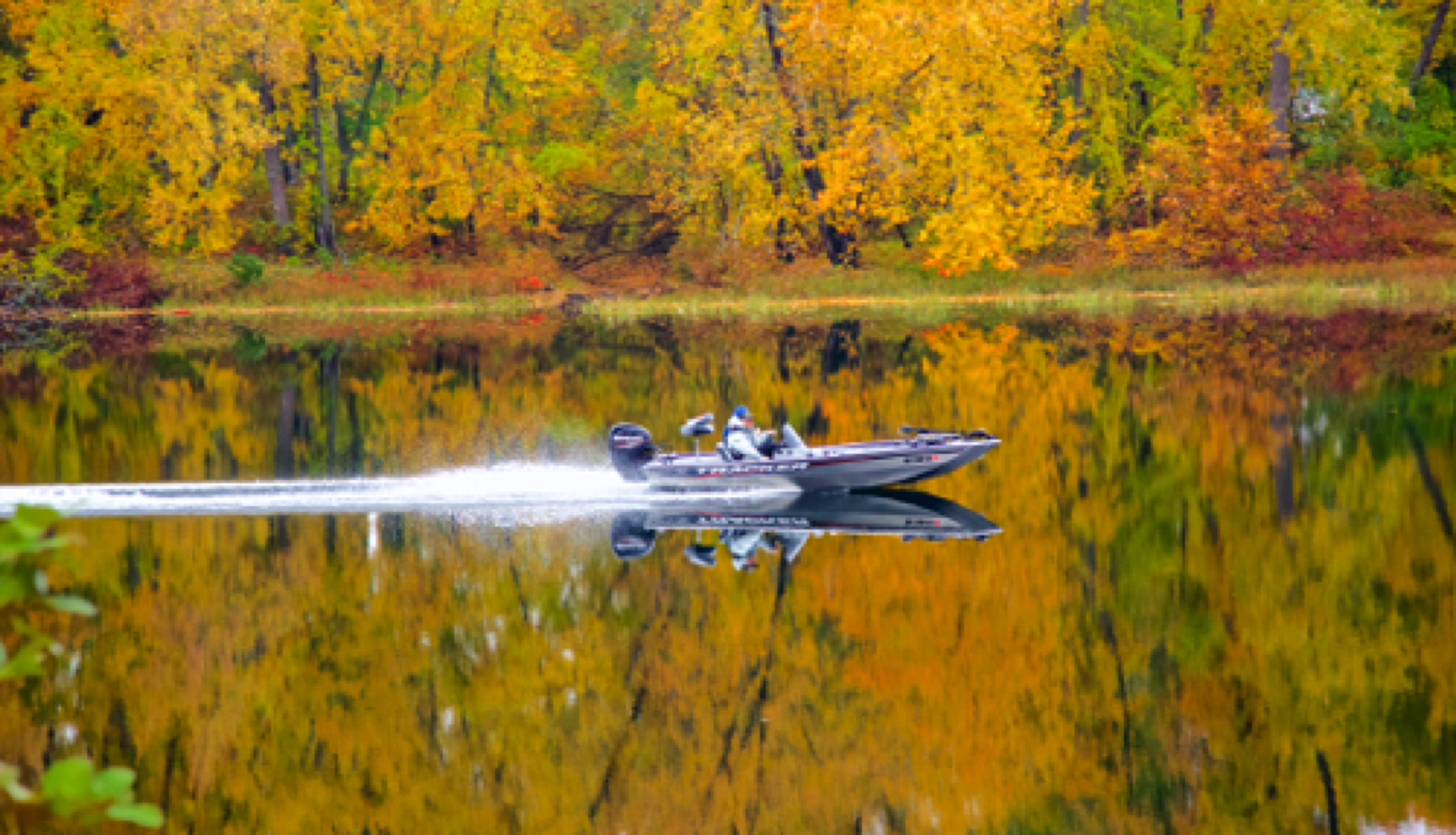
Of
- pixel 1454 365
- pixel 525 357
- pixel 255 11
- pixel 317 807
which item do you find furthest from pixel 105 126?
pixel 317 807

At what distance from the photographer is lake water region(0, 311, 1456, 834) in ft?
34.7

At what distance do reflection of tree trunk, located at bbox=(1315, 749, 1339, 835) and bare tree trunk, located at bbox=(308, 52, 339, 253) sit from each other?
2168 inches

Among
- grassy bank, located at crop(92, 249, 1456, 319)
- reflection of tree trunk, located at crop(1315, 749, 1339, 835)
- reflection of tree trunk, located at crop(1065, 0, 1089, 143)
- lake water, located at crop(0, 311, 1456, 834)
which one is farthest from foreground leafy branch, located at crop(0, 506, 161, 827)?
reflection of tree trunk, located at crop(1065, 0, 1089, 143)

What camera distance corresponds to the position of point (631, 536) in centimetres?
1919

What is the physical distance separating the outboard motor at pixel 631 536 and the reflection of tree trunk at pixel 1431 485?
31.5ft

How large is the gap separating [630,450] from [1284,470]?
9.80 meters

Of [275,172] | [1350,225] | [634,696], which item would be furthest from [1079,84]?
[634,696]

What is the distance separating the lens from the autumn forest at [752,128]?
180 feet

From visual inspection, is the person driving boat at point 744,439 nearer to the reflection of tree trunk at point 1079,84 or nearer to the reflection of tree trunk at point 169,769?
the reflection of tree trunk at point 169,769

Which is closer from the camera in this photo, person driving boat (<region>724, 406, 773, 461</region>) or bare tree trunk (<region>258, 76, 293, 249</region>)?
person driving boat (<region>724, 406, 773, 461</region>)

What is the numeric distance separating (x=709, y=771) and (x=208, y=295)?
4993 centimetres

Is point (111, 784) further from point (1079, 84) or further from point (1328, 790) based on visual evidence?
point (1079, 84)

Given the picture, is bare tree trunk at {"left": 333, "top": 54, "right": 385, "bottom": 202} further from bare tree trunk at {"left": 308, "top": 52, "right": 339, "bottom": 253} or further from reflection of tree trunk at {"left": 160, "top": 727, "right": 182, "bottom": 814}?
reflection of tree trunk at {"left": 160, "top": 727, "right": 182, "bottom": 814}

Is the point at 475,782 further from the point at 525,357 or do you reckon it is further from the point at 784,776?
the point at 525,357
